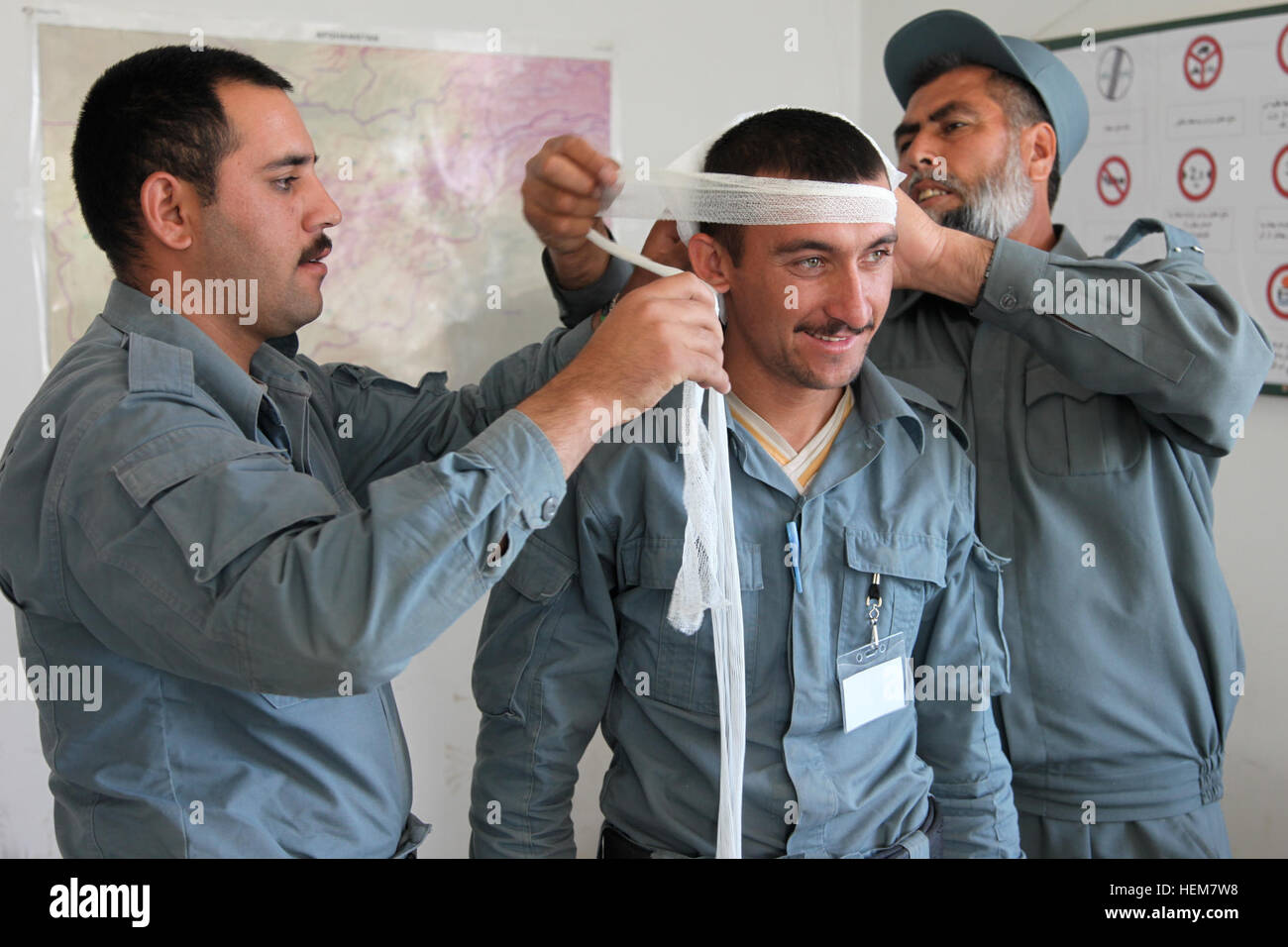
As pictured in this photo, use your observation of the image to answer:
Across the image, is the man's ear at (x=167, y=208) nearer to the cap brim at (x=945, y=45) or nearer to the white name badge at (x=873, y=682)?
the white name badge at (x=873, y=682)

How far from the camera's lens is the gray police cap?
2105 mm

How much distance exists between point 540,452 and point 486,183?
2.02 meters

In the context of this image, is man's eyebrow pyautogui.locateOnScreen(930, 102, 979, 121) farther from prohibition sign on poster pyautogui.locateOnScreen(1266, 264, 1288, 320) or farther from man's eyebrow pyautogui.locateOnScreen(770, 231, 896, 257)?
prohibition sign on poster pyautogui.locateOnScreen(1266, 264, 1288, 320)

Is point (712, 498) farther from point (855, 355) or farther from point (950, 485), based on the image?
point (950, 485)

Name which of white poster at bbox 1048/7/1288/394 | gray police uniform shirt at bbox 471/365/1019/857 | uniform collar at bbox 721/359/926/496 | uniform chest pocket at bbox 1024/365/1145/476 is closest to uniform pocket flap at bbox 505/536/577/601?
gray police uniform shirt at bbox 471/365/1019/857

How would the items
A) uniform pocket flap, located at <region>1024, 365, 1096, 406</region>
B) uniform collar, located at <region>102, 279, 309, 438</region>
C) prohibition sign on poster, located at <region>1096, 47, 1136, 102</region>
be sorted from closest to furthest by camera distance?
uniform collar, located at <region>102, 279, 309, 438</region> < uniform pocket flap, located at <region>1024, 365, 1096, 406</region> < prohibition sign on poster, located at <region>1096, 47, 1136, 102</region>

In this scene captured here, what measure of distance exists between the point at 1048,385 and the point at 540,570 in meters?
0.95

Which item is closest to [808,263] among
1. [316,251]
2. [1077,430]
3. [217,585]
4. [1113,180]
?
[1077,430]

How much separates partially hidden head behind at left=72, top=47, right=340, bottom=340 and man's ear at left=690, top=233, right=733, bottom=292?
0.59m

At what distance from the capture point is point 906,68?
229 cm

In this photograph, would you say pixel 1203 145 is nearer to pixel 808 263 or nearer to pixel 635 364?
pixel 808 263

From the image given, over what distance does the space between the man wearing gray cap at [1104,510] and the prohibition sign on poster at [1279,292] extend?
0.77m

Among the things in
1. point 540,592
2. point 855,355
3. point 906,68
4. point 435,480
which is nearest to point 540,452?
point 435,480

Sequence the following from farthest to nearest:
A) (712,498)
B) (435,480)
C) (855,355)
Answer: (855,355) < (712,498) < (435,480)
